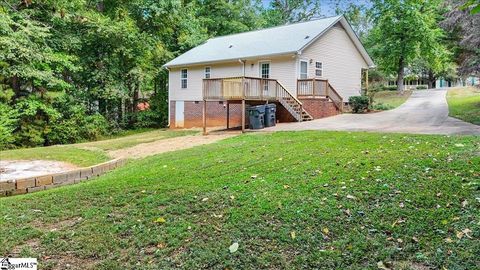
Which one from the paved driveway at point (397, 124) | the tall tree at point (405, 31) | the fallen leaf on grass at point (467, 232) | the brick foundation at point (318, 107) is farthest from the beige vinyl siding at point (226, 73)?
the tall tree at point (405, 31)

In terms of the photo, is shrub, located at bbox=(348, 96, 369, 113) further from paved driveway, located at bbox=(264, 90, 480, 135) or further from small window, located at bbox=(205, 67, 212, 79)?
small window, located at bbox=(205, 67, 212, 79)

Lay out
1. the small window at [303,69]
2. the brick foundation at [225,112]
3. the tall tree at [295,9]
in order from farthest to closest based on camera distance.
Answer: the tall tree at [295,9] < the small window at [303,69] < the brick foundation at [225,112]

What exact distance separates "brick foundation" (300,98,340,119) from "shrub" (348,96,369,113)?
6.71 feet

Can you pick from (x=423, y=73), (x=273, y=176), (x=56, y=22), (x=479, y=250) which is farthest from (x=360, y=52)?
(x=423, y=73)

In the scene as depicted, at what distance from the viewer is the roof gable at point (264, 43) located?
18.8 metres

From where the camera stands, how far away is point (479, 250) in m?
3.65

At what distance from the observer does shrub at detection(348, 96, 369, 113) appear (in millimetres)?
20406

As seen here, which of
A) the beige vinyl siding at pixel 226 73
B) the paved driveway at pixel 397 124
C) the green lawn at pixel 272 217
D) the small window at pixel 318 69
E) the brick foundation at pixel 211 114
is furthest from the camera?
the brick foundation at pixel 211 114

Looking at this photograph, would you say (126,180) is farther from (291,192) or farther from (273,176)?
(291,192)

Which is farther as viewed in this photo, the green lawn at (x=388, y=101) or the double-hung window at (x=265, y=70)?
the green lawn at (x=388, y=101)

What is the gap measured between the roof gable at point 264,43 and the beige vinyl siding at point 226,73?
0.52m

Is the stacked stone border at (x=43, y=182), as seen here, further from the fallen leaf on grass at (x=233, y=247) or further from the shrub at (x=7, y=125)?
the shrub at (x=7, y=125)

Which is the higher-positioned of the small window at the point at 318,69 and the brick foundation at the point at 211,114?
the small window at the point at 318,69

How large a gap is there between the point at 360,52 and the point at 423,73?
3428 cm
